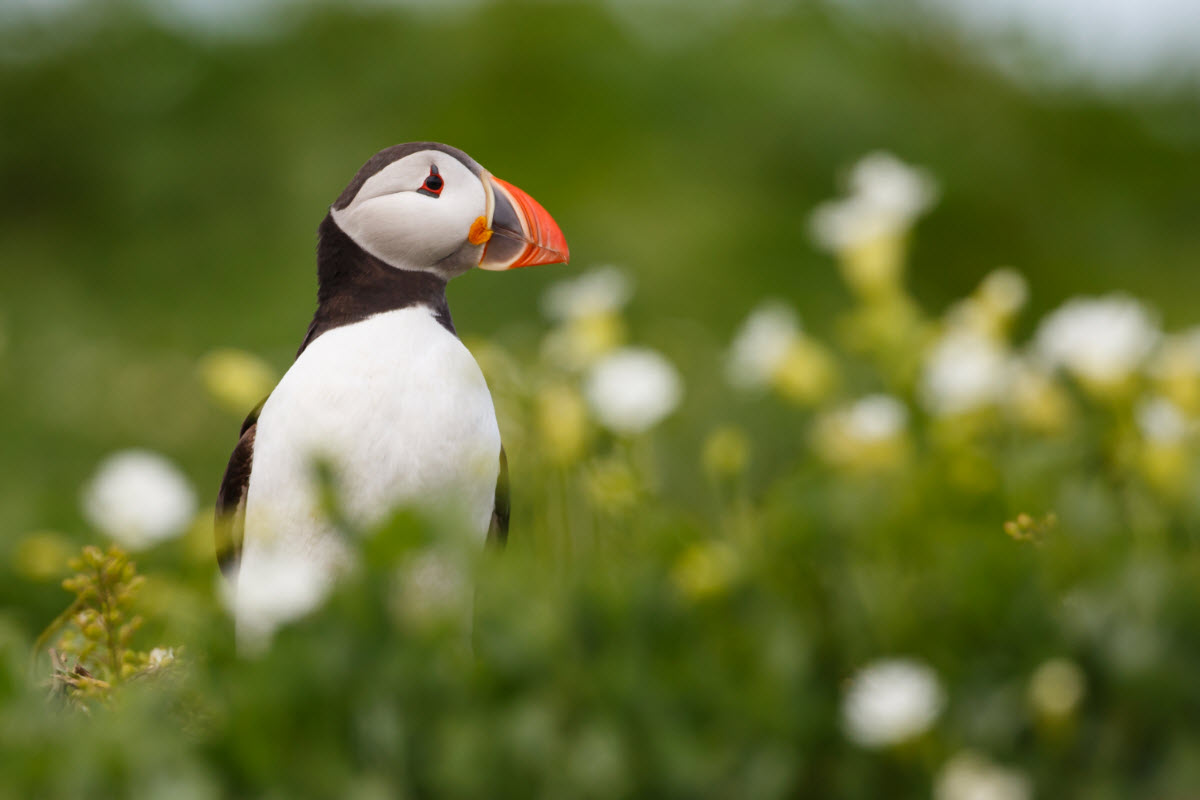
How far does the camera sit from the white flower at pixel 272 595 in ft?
5.55

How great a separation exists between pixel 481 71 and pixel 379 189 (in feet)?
24.7

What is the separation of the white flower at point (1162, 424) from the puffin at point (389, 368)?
1401 mm

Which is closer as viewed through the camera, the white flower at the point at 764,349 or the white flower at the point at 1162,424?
the white flower at the point at 1162,424

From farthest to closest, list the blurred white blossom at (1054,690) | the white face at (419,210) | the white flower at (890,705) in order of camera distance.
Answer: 1. the blurred white blossom at (1054,690)
2. the white flower at (890,705)
3. the white face at (419,210)

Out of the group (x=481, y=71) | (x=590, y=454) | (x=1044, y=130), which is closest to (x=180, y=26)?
(x=481, y=71)

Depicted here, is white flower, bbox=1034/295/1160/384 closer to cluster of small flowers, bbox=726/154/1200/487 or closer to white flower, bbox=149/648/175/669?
cluster of small flowers, bbox=726/154/1200/487

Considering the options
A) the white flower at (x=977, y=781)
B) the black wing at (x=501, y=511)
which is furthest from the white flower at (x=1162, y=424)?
the black wing at (x=501, y=511)

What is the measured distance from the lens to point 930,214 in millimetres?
9211

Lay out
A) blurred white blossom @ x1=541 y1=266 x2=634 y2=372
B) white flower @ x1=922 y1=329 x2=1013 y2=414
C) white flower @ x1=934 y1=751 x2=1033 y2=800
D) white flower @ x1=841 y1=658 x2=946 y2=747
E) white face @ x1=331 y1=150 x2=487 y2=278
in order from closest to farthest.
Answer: white face @ x1=331 y1=150 x2=487 y2=278 < white flower @ x1=934 y1=751 x2=1033 y2=800 < white flower @ x1=841 y1=658 x2=946 y2=747 < white flower @ x1=922 y1=329 x2=1013 y2=414 < blurred white blossom @ x1=541 y1=266 x2=634 y2=372

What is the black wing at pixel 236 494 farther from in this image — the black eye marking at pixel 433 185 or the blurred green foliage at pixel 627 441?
the black eye marking at pixel 433 185

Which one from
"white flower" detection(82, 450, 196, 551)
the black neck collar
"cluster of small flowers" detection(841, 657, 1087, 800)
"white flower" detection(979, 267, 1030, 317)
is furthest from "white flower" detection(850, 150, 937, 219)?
"white flower" detection(82, 450, 196, 551)

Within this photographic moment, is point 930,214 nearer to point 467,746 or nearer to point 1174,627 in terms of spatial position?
point 1174,627

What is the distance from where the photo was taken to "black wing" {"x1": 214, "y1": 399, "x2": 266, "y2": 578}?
Result: 1942 mm

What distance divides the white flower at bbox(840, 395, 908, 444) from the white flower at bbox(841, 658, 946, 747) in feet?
2.35
